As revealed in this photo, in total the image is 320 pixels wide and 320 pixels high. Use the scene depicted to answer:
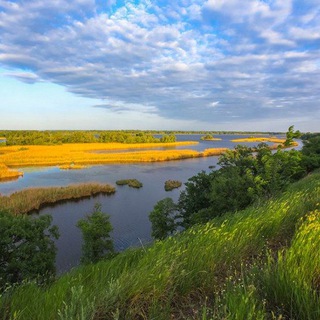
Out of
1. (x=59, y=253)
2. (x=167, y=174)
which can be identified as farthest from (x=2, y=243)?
(x=167, y=174)

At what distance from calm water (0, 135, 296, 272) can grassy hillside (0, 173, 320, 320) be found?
5.98 meters

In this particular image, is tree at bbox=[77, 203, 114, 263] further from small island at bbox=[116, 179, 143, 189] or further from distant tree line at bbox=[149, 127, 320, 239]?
small island at bbox=[116, 179, 143, 189]

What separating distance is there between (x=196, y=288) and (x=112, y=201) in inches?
1240

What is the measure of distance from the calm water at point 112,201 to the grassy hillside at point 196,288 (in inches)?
235

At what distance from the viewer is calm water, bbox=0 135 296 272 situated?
2245 centimetres

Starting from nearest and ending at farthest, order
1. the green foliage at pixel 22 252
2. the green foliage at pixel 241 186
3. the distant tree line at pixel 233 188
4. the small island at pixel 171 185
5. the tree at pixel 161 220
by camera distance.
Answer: the green foliage at pixel 22 252 → the green foliage at pixel 241 186 → the distant tree line at pixel 233 188 → the tree at pixel 161 220 → the small island at pixel 171 185

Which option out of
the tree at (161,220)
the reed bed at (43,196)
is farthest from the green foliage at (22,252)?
the reed bed at (43,196)

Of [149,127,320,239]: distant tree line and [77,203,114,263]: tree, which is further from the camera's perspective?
[77,203,114,263]: tree

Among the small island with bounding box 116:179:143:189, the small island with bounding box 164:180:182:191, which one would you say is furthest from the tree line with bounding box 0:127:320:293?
the small island with bounding box 116:179:143:189

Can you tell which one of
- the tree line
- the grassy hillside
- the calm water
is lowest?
the calm water

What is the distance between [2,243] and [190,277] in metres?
14.8

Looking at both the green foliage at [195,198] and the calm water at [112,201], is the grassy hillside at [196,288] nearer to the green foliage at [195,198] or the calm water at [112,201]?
the calm water at [112,201]

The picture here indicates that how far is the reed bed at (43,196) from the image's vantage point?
2944cm

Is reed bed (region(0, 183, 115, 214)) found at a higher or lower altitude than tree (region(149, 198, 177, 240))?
lower
